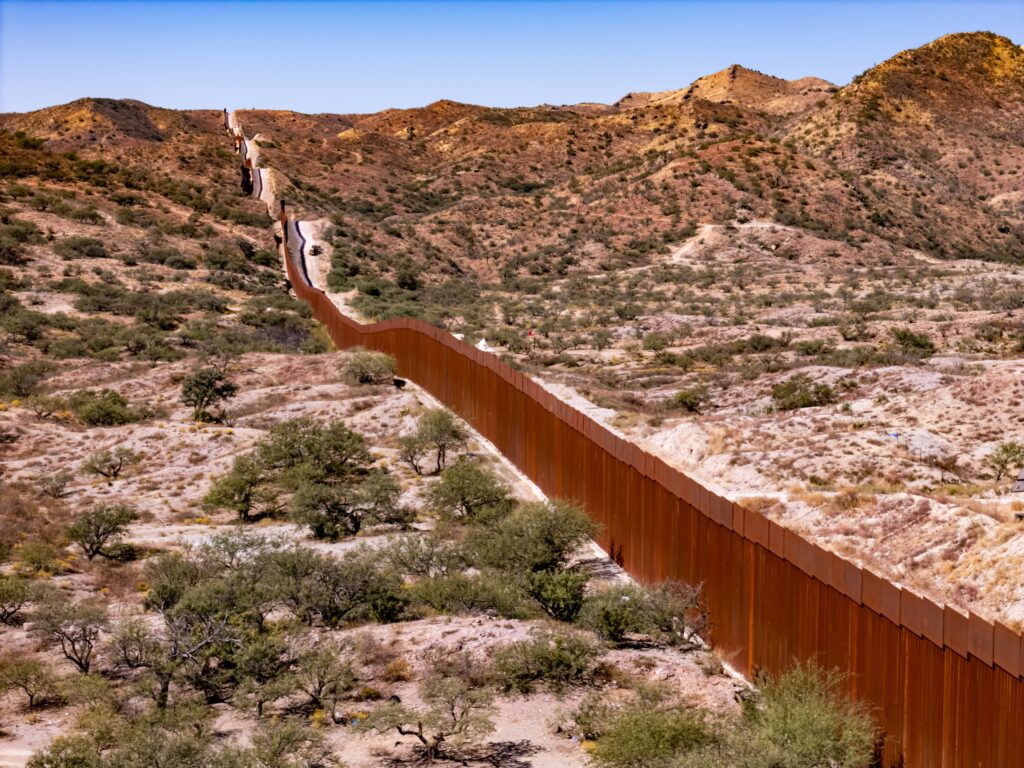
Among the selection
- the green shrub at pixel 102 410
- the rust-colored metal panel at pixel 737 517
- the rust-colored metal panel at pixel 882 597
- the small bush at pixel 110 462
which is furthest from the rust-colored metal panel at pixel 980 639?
the green shrub at pixel 102 410

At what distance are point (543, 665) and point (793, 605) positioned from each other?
8.79 feet

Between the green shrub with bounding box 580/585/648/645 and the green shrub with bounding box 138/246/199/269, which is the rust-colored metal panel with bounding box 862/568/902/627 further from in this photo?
the green shrub with bounding box 138/246/199/269

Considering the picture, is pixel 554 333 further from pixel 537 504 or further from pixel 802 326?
pixel 537 504

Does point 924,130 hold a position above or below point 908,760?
above

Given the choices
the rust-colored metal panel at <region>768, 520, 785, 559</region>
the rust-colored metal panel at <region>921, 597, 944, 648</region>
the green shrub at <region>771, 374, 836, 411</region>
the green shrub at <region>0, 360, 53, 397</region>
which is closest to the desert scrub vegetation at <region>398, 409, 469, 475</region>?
the green shrub at <region>771, 374, 836, 411</region>

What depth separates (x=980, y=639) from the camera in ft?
29.0

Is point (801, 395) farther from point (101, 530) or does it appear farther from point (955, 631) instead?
point (955, 631)

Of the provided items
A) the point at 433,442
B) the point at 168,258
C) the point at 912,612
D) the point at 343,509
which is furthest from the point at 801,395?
the point at 168,258

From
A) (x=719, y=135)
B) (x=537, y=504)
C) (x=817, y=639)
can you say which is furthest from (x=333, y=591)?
(x=719, y=135)

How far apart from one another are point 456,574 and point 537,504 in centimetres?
338

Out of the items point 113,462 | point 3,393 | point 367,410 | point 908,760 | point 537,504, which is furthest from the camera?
point 3,393

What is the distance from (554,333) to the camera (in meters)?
45.1

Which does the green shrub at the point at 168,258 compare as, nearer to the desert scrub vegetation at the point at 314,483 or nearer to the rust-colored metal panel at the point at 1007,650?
the desert scrub vegetation at the point at 314,483

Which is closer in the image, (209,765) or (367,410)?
(209,765)
